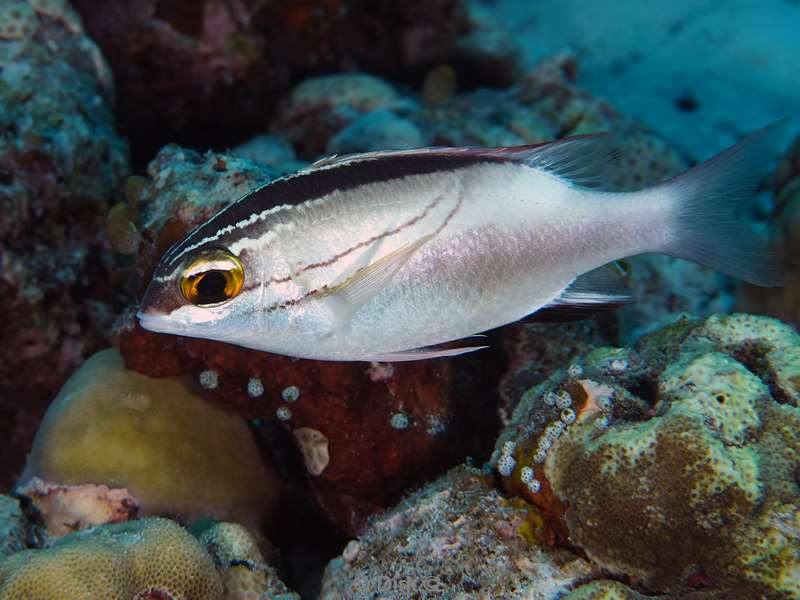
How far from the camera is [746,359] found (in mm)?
2568

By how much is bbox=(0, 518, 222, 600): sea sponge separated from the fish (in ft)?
3.29

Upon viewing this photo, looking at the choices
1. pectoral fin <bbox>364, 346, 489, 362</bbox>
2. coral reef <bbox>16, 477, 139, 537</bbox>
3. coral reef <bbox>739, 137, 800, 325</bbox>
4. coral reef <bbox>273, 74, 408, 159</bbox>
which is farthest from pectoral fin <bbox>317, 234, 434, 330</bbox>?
coral reef <bbox>273, 74, 408, 159</bbox>

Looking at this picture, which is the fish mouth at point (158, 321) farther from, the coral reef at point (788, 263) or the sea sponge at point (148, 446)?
the coral reef at point (788, 263)

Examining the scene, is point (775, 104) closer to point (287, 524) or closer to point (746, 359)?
point (746, 359)

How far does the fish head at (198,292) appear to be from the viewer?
2.16 metres

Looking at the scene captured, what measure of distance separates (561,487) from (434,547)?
617 millimetres

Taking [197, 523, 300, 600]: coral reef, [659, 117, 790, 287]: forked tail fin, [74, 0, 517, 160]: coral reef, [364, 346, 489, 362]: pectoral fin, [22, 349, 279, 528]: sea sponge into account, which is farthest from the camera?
[74, 0, 517, 160]: coral reef

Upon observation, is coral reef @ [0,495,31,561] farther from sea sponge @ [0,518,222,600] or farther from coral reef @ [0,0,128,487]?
coral reef @ [0,0,128,487]

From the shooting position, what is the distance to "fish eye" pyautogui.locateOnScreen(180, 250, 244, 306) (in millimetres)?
2152

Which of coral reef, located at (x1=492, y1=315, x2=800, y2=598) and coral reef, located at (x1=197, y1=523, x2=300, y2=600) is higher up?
coral reef, located at (x1=492, y1=315, x2=800, y2=598)

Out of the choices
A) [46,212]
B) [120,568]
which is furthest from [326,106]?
[120,568]

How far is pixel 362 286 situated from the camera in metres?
2.18

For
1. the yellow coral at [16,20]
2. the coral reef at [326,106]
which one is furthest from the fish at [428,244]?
the coral reef at [326,106]

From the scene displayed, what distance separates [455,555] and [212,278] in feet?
4.93
